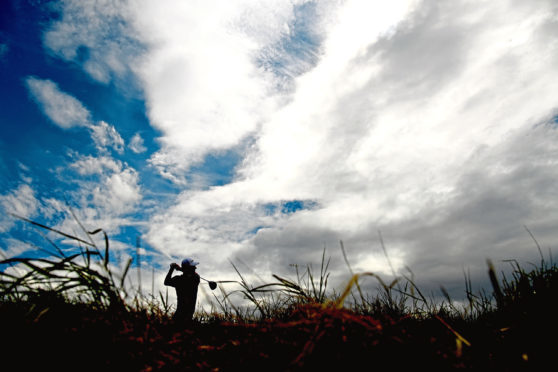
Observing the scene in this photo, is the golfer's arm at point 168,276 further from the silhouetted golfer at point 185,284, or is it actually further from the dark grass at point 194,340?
the dark grass at point 194,340

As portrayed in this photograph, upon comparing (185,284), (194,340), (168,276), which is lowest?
(194,340)

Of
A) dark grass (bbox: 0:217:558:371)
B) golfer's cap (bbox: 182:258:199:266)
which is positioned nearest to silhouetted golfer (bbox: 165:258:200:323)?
golfer's cap (bbox: 182:258:199:266)

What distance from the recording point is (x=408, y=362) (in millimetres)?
1261

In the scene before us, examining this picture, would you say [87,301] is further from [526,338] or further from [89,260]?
[526,338]

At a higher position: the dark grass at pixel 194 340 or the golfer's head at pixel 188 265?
the golfer's head at pixel 188 265

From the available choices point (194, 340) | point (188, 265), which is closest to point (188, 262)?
point (188, 265)

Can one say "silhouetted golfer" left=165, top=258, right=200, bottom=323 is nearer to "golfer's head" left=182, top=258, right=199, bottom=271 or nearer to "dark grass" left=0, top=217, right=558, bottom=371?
"golfer's head" left=182, top=258, right=199, bottom=271

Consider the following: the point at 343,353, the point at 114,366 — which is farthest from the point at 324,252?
the point at 114,366

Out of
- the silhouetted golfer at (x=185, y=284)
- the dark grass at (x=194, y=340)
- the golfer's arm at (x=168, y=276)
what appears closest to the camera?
the dark grass at (x=194, y=340)

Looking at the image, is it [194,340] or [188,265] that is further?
[188,265]

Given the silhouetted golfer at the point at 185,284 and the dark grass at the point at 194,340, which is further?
the silhouetted golfer at the point at 185,284

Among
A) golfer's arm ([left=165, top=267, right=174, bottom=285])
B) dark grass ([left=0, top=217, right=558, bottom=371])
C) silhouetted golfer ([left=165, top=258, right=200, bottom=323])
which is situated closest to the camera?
dark grass ([left=0, top=217, right=558, bottom=371])

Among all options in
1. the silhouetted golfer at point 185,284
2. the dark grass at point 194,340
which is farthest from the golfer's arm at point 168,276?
the dark grass at point 194,340

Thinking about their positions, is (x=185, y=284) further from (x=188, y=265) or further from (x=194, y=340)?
(x=194, y=340)
